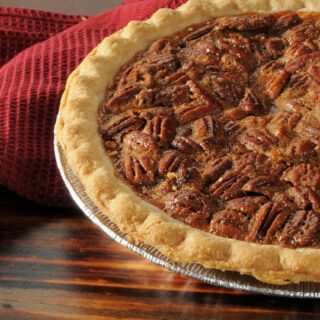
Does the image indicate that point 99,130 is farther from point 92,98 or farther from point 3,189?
point 3,189

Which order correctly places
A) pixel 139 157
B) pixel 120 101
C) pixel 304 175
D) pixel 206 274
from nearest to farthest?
pixel 206 274, pixel 304 175, pixel 139 157, pixel 120 101

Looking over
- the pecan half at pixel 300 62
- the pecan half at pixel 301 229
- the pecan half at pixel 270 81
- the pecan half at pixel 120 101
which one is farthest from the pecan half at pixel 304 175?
the pecan half at pixel 120 101

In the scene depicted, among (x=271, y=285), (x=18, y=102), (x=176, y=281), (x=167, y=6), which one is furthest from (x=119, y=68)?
(x=271, y=285)

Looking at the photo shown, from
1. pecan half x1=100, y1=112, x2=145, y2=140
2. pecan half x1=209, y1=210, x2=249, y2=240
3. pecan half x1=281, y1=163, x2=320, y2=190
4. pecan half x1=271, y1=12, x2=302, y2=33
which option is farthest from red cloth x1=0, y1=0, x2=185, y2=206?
pecan half x1=281, y1=163, x2=320, y2=190

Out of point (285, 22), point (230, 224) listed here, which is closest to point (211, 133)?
point (230, 224)

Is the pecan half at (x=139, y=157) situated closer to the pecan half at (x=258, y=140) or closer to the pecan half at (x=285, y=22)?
the pecan half at (x=258, y=140)

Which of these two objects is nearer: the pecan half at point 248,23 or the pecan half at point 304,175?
the pecan half at point 304,175

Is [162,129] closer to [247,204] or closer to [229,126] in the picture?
[229,126]

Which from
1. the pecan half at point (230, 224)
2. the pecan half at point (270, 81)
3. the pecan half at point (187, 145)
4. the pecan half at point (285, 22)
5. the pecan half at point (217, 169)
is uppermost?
the pecan half at point (285, 22)
